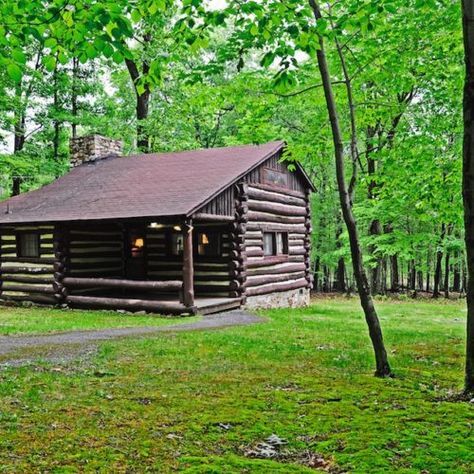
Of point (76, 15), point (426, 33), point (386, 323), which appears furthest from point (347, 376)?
point (386, 323)

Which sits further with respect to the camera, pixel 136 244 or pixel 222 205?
pixel 136 244

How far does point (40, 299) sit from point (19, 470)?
617 inches

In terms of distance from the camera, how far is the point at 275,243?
2073 centimetres

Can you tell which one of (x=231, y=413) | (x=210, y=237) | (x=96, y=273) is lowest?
(x=231, y=413)

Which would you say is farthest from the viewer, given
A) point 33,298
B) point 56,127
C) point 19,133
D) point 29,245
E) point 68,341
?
point 56,127

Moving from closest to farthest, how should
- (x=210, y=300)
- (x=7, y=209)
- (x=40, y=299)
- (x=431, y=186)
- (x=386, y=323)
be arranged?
(x=431, y=186)
(x=386, y=323)
(x=210, y=300)
(x=40, y=299)
(x=7, y=209)

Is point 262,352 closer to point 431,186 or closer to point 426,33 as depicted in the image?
point 431,186

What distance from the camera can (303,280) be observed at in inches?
889

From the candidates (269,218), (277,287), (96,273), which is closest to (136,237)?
Answer: (96,273)

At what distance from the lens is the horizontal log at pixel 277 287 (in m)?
18.5

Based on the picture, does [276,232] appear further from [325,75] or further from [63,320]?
[325,75]

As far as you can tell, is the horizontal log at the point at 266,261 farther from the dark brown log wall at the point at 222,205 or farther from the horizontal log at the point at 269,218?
the dark brown log wall at the point at 222,205

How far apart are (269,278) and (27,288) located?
8868 millimetres

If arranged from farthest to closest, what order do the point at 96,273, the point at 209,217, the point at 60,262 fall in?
the point at 96,273 → the point at 60,262 → the point at 209,217
